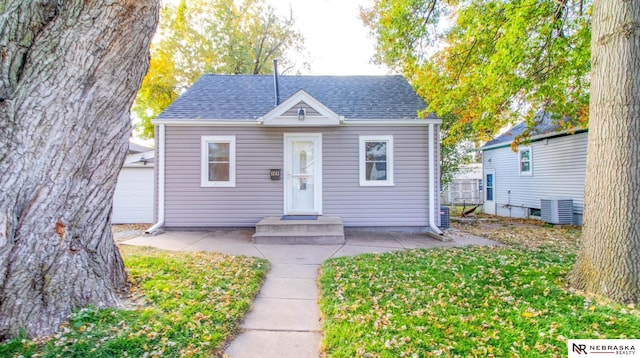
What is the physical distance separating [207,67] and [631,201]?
17.2m

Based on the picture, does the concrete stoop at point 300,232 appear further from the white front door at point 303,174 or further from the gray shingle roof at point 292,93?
the gray shingle roof at point 292,93

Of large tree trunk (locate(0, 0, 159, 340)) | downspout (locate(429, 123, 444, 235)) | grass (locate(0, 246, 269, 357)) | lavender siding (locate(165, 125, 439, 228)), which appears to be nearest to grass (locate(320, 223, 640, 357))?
grass (locate(0, 246, 269, 357))

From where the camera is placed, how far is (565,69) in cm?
661

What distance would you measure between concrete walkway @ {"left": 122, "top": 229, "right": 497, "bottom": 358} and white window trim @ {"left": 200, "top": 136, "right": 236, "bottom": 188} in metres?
1.23

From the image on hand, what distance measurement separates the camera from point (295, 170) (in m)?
8.02

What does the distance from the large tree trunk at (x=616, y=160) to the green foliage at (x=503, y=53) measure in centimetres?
284

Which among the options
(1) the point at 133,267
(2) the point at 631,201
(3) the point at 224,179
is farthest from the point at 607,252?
(3) the point at 224,179

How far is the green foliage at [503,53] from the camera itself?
606cm

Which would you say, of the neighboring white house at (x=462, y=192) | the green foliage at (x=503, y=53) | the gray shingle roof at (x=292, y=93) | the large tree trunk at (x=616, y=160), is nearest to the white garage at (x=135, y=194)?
the gray shingle roof at (x=292, y=93)

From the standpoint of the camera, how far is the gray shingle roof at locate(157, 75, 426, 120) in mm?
8016

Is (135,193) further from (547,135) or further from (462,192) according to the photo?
(462,192)

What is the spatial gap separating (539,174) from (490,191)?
3.34m

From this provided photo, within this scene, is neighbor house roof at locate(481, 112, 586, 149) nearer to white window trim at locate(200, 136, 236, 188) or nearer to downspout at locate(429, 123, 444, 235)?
downspout at locate(429, 123, 444, 235)

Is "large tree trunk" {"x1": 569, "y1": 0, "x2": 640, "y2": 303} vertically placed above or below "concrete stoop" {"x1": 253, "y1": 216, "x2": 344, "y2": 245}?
above
